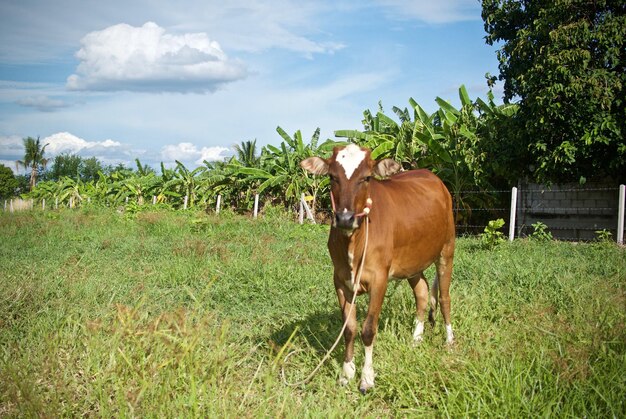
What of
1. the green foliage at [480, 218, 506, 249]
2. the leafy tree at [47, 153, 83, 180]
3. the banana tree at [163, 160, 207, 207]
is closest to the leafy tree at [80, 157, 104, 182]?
the leafy tree at [47, 153, 83, 180]

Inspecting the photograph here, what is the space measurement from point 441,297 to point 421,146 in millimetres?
10294

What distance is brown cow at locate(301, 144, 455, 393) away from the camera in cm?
387

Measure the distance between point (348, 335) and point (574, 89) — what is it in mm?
9264

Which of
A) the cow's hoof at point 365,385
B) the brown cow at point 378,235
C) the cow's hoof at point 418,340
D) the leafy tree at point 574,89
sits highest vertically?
the leafy tree at point 574,89

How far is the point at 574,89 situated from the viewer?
1105 centimetres

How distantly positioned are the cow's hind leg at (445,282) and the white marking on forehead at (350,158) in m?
1.82

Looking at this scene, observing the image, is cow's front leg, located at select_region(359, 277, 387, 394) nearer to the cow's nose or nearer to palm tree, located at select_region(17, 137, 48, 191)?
the cow's nose

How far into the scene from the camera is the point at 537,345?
3865mm

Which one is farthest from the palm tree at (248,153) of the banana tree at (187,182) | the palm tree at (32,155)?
the palm tree at (32,155)

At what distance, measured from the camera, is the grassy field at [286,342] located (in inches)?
126

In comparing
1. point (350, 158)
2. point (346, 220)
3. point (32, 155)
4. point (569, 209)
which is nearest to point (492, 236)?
point (569, 209)

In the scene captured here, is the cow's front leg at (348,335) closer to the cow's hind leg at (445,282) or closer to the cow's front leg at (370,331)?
the cow's front leg at (370,331)

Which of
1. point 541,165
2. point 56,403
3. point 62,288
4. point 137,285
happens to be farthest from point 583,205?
point 56,403

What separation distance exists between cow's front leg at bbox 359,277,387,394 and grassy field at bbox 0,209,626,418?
0.08 metres
